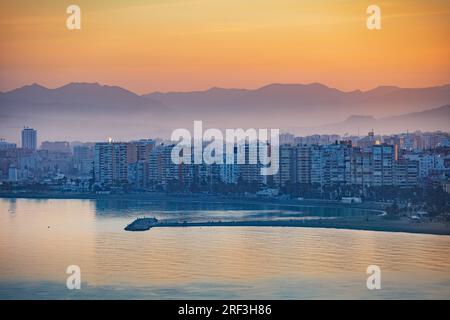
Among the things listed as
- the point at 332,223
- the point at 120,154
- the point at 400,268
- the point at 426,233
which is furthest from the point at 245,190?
the point at 400,268

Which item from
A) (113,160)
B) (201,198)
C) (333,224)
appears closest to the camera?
(333,224)

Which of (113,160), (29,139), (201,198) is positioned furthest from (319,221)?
(29,139)

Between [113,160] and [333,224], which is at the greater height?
[113,160]

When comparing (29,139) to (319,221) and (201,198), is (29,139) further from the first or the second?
(319,221)

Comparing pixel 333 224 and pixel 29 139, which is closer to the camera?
pixel 333 224

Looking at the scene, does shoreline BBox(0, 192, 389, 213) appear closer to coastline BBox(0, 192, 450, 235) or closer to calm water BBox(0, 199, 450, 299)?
coastline BBox(0, 192, 450, 235)

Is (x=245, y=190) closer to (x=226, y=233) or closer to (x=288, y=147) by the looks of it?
(x=288, y=147)

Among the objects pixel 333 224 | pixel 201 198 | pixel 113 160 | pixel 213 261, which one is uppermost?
pixel 113 160
